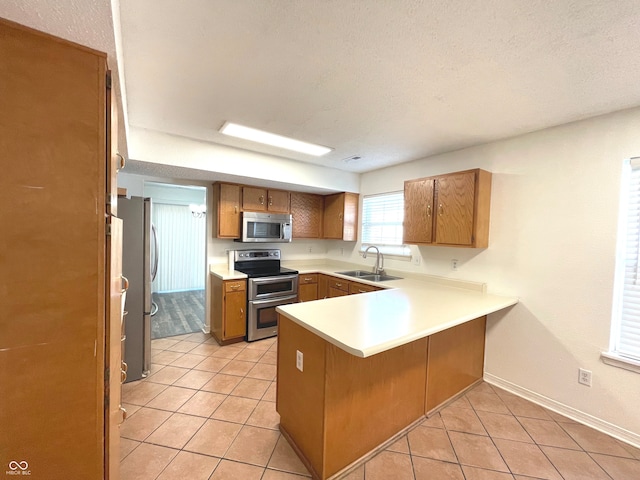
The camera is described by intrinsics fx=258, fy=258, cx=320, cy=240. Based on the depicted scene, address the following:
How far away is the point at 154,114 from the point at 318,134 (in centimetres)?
144

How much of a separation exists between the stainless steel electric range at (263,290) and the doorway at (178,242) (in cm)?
195

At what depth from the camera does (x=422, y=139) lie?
266cm

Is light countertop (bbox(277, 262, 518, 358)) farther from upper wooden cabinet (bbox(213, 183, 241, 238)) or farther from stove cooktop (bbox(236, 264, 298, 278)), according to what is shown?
upper wooden cabinet (bbox(213, 183, 241, 238))

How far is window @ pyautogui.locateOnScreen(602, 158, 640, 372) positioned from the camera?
1.89 m

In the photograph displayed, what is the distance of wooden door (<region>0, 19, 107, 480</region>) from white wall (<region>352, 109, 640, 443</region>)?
3.07 m

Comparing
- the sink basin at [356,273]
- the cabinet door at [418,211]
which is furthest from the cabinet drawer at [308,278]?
the cabinet door at [418,211]

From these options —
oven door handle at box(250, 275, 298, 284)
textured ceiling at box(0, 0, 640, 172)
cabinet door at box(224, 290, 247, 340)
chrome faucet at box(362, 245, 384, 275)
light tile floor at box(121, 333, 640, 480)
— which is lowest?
light tile floor at box(121, 333, 640, 480)

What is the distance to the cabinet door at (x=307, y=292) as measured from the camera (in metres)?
3.93

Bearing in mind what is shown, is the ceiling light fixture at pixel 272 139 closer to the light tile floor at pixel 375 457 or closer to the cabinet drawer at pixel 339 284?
the cabinet drawer at pixel 339 284

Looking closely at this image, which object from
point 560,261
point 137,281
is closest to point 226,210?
point 137,281

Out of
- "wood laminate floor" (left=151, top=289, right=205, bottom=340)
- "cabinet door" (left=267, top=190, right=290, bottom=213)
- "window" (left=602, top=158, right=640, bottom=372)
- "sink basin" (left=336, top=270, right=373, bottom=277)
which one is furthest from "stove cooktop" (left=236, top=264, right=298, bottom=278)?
"window" (left=602, top=158, right=640, bottom=372)

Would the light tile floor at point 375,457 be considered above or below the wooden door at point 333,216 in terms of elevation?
below

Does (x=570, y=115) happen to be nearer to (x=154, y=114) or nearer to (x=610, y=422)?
(x=610, y=422)

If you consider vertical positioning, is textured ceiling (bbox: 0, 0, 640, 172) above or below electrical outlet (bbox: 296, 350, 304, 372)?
above
